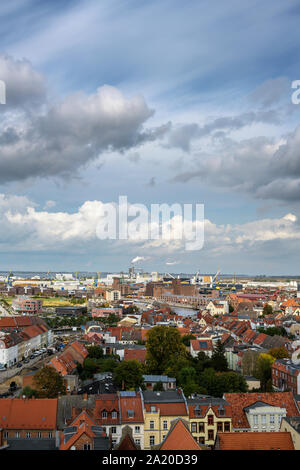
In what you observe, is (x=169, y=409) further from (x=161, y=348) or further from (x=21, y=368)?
(x=21, y=368)

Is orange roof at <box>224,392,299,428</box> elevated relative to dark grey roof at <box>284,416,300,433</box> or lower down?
lower down

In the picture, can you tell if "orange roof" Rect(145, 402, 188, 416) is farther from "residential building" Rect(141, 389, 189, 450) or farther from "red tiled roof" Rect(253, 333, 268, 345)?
"red tiled roof" Rect(253, 333, 268, 345)

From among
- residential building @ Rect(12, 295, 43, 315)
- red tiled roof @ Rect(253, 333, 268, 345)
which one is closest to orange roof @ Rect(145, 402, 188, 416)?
red tiled roof @ Rect(253, 333, 268, 345)

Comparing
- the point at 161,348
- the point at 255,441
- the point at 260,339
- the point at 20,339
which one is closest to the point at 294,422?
the point at 255,441

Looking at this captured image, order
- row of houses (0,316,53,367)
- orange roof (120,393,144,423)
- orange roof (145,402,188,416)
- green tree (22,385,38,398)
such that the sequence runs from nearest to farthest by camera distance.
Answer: orange roof (120,393,144,423), orange roof (145,402,188,416), green tree (22,385,38,398), row of houses (0,316,53,367)

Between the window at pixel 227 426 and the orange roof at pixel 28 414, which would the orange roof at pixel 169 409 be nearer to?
the window at pixel 227 426
